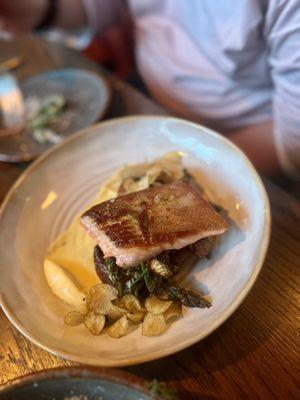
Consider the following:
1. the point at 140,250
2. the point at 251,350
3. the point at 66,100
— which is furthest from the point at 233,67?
the point at 251,350

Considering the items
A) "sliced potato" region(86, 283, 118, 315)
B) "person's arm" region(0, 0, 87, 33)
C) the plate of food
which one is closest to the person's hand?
"person's arm" region(0, 0, 87, 33)

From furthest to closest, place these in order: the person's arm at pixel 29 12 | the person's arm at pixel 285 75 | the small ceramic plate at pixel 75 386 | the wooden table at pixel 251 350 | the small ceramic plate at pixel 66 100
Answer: the person's arm at pixel 29 12 < the small ceramic plate at pixel 66 100 < the person's arm at pixel 285 75 < the wooden table at pixel 251 350 < the small ceramic plate at pixel 75 386

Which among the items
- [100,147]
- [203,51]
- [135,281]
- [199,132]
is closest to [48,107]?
[100,147]

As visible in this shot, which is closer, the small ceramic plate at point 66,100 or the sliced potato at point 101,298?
the sliced potato at point 101,298

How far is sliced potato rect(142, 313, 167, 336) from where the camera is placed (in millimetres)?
831

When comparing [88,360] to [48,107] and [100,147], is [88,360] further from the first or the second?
[48,107]

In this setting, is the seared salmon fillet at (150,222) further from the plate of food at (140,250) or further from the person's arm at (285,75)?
the person's arm at (285,75)

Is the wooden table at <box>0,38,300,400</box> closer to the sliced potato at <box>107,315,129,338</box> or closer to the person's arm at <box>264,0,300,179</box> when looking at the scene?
the sliced potato at <box>107,315,129,338</box>

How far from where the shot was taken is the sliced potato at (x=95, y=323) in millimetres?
856

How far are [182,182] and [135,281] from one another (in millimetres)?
239

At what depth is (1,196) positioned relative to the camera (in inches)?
49.1

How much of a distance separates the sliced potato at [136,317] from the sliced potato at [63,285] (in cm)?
11

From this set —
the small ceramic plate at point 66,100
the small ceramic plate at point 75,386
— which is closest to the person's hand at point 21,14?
the small ceramic plate at point 66,100

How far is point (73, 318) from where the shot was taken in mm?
884
